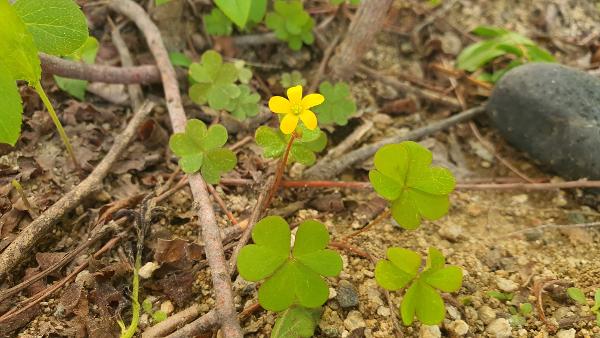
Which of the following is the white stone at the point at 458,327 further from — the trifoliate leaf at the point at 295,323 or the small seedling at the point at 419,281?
the trifoliate leaf at the point at 295,323

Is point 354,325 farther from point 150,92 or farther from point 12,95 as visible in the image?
point 150,92

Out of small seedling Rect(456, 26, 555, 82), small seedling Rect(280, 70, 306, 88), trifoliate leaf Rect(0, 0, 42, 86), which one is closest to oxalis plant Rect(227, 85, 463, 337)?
trifoliate leaf Rect(0, 0, 42, 86)

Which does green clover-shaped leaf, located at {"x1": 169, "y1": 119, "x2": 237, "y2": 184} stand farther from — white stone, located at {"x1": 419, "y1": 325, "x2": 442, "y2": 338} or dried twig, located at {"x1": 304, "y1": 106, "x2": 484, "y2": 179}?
white stone, located at {"x1": 419, "y1": 325, "x2": 442, "y2": 338}

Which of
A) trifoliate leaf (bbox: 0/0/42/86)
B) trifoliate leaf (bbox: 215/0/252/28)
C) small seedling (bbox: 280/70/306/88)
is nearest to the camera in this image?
trifoliate leaf (bbox: 0/0/42/86)

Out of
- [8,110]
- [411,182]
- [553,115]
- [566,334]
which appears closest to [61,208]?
[8,110]

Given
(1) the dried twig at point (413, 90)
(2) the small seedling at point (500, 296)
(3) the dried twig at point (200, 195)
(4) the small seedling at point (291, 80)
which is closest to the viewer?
(3) the dried twig at point (200, 195)

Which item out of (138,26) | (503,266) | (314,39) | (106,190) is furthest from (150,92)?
(503,266)

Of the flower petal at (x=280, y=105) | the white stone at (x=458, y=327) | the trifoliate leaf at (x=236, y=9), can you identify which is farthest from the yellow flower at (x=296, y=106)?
the white stone at (x=458, y=327)
